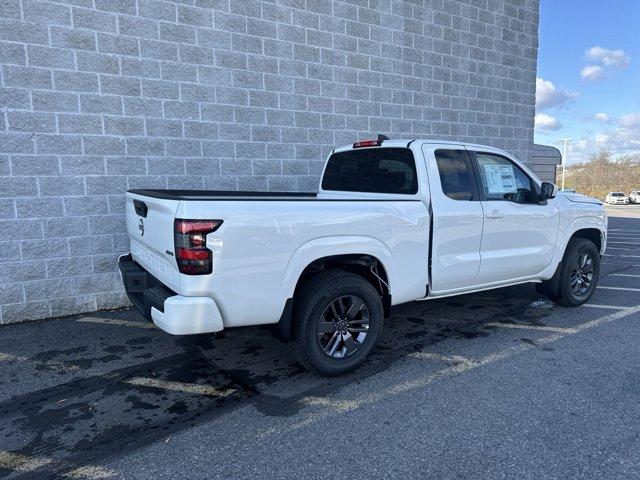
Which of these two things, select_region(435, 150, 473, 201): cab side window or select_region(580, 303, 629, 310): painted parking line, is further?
select_region(580, 303, 629, 310): painted parking line

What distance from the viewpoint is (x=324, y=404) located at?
11.1ft

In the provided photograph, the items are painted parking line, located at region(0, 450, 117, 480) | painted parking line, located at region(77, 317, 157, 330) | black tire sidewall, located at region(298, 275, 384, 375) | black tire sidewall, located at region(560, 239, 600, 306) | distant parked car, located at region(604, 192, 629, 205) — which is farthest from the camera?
distant parked car, located at region(604, 192, 629, 205)

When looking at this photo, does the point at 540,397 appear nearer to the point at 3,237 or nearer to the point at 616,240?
the point at 3,237

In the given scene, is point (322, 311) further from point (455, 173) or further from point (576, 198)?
point (576, 198)

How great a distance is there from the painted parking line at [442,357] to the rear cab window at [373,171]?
1.50 meters

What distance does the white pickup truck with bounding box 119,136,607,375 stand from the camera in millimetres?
3102

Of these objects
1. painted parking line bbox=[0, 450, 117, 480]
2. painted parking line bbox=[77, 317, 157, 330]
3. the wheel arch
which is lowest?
painted parking line bbox=[0, 450, 117, 480]

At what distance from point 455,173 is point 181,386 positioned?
318 cm

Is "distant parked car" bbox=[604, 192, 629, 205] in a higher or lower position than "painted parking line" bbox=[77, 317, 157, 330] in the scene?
lower

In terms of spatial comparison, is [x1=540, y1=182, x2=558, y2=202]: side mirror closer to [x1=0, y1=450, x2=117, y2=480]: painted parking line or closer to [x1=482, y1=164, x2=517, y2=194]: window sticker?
[x1=482, y1=164, x2=517, y2=194]: window sticker

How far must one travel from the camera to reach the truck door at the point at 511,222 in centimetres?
473

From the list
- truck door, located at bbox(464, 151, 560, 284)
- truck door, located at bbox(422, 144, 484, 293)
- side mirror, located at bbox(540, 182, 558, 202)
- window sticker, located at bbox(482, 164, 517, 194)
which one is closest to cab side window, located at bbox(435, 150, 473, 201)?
truck door, located at bbox(422, 144, 484, 293)

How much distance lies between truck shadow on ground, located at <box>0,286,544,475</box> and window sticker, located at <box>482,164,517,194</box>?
4.95 feet

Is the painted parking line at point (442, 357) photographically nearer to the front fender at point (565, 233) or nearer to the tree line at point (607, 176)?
the front fender at point (565, 233)
